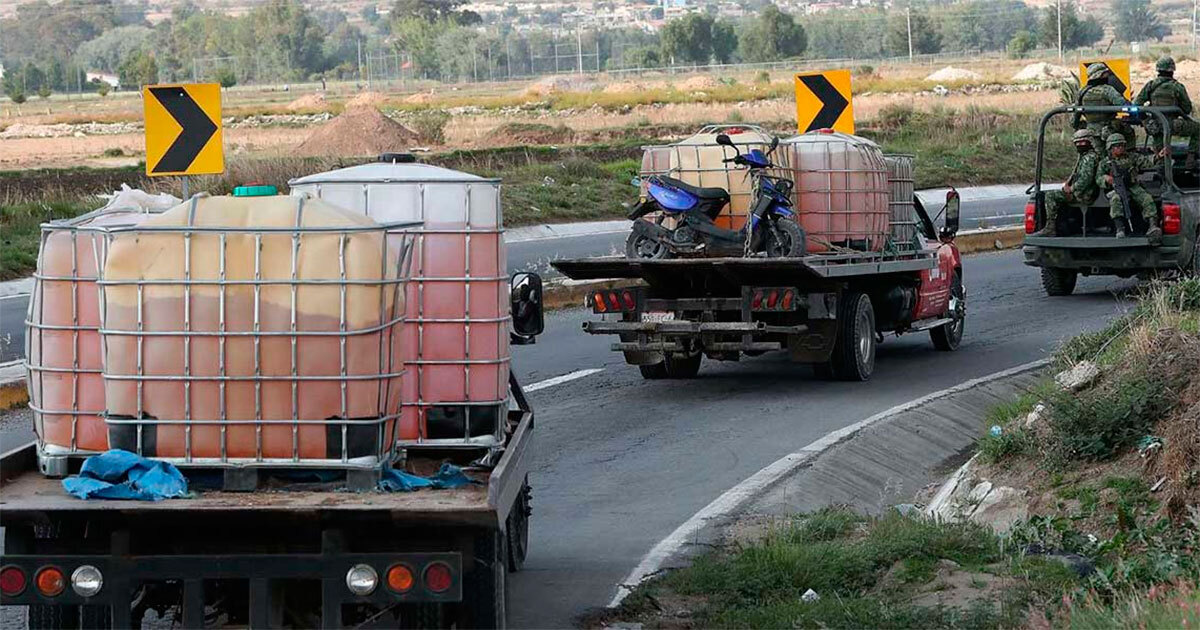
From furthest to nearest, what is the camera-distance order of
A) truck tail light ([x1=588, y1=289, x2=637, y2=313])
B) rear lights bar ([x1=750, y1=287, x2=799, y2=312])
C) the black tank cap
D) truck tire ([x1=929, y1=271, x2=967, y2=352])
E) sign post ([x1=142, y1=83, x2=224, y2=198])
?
truck tire ([x1=929, y1=271, x2=967, y2=352]), truck tail light ([x1=588, y1=289, x2=637, y2=313]), sign post ([x1=142, y1=83, x2=224, y2=198]), rear lights bar ([x1=750, y1=287, x2=799, y2=312]), the black tank cap

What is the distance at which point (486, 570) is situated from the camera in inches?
253

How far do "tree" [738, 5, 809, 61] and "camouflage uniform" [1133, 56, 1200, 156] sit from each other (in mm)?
122882

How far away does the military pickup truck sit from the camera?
1947cm

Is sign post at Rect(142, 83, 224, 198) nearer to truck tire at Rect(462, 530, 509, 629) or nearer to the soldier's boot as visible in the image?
truck tire at Rect(462, 530, 509, 629)

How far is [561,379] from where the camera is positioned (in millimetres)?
15258

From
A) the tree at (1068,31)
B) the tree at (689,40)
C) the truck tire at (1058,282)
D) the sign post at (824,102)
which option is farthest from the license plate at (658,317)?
the tree at (689,40)

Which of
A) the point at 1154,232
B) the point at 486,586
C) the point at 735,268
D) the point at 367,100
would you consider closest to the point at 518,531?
the point at 486,586

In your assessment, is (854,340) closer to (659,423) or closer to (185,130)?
(659,423)

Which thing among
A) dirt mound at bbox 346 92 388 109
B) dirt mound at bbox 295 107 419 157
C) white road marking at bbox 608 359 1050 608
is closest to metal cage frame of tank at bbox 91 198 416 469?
white road marking at bbox 608 359 1050 608

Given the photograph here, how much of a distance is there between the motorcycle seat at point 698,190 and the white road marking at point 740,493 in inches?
89.7

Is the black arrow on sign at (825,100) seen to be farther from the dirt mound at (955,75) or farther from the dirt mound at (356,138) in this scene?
the dirt mound at (955,75)

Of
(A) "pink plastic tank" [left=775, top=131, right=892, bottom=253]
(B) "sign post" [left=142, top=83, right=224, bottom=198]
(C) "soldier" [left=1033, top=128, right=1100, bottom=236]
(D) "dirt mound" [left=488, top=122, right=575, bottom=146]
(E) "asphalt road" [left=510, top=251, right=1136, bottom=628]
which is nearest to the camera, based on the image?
(E) "asphalt road" [left=510, top=251, right=1136, bottom=628]

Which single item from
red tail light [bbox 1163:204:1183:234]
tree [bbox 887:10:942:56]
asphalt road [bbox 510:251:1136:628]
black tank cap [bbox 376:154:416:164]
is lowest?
asphalt road [bbox 510:251:1136:628]

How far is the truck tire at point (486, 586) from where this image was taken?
21.0 feet
